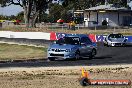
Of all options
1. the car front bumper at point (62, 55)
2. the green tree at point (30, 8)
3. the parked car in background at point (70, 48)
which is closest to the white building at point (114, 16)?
the green tree at point (30, 8)

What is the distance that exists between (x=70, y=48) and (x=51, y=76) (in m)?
7.85

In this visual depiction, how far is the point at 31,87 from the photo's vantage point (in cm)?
1455

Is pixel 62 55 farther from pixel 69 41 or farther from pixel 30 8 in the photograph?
pixel 30 8

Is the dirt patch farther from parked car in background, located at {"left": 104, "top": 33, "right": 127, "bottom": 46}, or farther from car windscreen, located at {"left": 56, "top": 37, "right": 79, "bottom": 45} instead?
parked car in background, located at {"left": 104, "top": 33, "right": 127, "bottom": 46}

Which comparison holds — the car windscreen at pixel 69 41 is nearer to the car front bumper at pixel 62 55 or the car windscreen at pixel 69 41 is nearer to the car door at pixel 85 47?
the car door at pixel 85 47

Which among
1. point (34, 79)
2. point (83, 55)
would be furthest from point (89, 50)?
point (34, 79)

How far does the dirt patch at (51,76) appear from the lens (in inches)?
605

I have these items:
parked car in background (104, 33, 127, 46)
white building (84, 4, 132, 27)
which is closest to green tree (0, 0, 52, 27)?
white building (84, 4, 132, 27)

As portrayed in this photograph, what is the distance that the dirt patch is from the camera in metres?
15.4

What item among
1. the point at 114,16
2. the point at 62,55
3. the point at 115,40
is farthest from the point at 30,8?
the point at 62,55

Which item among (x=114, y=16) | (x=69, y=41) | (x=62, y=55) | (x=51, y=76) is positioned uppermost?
(x=69, y=41)

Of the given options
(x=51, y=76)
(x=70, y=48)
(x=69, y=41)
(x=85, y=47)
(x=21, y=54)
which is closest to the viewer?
(x=51, y=76)

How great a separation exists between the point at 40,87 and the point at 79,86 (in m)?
1.29

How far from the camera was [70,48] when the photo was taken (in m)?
26.0
